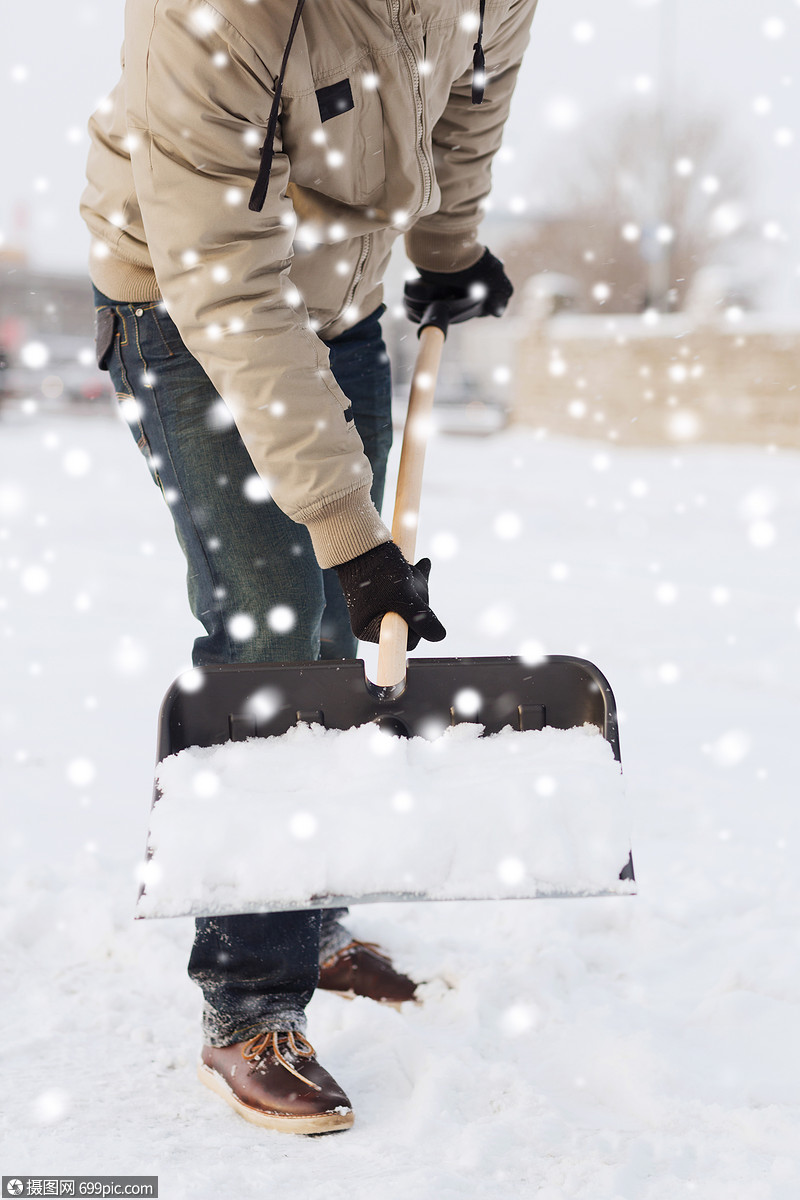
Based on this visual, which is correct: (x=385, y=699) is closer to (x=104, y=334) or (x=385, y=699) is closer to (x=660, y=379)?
(x=104, y=334)

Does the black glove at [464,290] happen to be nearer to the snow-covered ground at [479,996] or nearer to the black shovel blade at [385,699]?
the black shovel blade at [385,699]

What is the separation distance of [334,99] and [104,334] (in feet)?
1.76

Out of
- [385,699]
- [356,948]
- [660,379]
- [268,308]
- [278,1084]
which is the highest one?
[660,379]

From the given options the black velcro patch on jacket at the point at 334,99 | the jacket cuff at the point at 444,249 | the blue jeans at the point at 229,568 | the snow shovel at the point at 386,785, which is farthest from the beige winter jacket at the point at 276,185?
the jacket cuff at the point at 444,249

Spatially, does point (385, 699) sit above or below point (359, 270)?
below

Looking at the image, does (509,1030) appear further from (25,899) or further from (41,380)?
(41,380)

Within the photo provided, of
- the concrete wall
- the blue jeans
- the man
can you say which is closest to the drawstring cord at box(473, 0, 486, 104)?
the man

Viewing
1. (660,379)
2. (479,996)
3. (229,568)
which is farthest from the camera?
(660,379)

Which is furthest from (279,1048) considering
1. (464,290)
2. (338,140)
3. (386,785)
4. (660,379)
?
(660,379)

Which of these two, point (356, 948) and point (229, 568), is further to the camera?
point (356, 948)

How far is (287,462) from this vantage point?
1380 millimetres

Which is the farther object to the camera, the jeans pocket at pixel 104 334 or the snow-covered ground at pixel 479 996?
the jeans pocket at pixel 104 334

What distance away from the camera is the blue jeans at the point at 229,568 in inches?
60.5

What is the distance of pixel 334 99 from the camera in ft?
4.58
